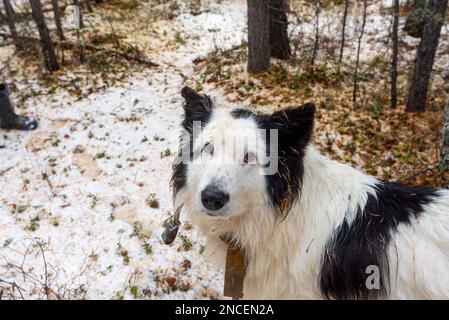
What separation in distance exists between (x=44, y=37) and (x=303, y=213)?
885 centimetres

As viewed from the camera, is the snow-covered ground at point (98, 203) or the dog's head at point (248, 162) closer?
the dog's head at point (248, 162)

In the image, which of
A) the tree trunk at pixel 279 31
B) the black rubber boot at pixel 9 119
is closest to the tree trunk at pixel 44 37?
the black rubber boot at pixel 9 119

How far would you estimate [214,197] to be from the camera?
2.29m

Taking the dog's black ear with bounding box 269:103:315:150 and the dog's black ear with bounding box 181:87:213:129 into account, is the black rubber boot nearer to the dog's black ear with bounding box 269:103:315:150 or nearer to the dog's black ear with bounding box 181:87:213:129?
the dog's black ear with bounding box 181:87:213:129

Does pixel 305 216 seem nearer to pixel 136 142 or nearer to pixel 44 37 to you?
pixel 136 142

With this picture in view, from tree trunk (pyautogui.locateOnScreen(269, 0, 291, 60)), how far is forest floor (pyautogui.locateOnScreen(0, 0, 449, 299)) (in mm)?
324

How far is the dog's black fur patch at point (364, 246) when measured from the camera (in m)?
2.49

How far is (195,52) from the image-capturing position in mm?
10586

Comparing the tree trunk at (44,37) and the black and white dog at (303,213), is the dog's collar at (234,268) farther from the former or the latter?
the tree trunk at (44,37)

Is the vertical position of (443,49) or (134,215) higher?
(443,49)

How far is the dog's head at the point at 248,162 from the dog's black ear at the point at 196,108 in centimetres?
14
